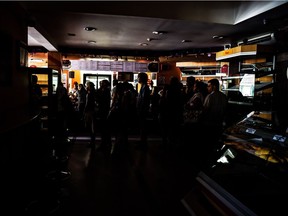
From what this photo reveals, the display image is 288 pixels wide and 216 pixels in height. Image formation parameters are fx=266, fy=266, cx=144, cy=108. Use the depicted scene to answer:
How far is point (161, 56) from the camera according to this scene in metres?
11.8

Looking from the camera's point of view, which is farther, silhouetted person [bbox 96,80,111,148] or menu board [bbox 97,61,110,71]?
menu board [bbox 97,61,110,71]

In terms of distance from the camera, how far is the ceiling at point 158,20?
514 centimetres

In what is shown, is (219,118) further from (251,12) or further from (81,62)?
(81,62)

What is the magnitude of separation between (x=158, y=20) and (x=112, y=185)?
12.3 ft

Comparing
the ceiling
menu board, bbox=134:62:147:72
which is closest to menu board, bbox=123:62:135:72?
menu board, bbox=134:62:147:72

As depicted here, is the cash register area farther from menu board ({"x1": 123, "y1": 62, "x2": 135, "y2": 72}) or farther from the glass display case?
menu board ({"x1": 123, "y1": 62, "x2": 135, "y2": 72})

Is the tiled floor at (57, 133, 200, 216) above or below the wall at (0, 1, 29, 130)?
below

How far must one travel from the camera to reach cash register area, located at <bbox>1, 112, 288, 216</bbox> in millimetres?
2195

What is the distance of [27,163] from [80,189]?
1.09 meters

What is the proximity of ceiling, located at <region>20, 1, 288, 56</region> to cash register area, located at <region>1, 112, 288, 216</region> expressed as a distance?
264cm

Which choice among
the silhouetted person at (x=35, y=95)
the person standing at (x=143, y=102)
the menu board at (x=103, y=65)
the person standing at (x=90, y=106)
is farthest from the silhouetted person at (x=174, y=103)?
the menu board at (x=103, y=65)

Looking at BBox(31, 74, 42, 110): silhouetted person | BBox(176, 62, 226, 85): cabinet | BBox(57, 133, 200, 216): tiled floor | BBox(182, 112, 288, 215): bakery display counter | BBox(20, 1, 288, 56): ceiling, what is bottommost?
BBox(57, 133, 200, 216): tiled floor

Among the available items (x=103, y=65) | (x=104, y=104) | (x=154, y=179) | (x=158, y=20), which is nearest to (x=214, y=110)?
(x=154, y=179)

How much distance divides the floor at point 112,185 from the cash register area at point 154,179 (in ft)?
0.04
